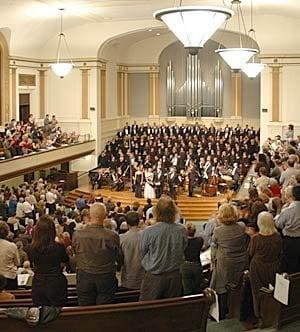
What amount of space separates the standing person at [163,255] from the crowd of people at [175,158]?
12370 mm

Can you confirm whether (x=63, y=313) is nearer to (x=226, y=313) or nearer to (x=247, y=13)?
(x=226, y=313)

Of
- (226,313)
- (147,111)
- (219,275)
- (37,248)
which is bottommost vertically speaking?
(226,313)

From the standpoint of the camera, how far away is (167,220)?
15.1 feet

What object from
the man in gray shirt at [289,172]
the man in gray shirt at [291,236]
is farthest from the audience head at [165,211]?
the man in gray shirt at [289,172]

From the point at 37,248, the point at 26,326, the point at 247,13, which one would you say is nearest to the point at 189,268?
the point at 37,248

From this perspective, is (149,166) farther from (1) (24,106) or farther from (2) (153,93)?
(2) (153,93)

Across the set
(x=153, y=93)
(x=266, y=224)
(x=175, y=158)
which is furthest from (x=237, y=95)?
(x=266, y=224)

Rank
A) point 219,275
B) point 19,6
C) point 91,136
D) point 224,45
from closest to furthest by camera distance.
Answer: point 219,275 → point 19,6 → point 91,136 → point 224,45

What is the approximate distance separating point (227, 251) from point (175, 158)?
13496 millimetres

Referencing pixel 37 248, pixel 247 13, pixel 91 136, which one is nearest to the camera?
pixel 37 248

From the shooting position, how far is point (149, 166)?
61.2 ft

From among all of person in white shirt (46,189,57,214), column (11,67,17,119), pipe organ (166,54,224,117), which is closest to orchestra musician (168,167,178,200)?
person in white shirt (46,189,57,214)

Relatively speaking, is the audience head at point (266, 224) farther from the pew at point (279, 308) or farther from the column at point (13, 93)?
the column at point (13, 93)

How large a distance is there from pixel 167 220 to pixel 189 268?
3.42 feet
